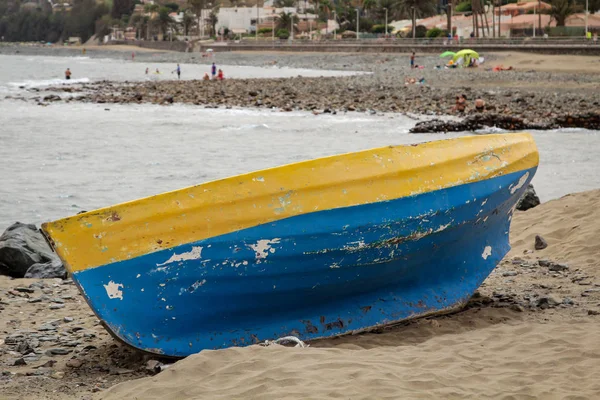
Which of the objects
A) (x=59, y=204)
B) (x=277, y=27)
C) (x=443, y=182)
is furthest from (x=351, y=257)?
(x=277, y=27)

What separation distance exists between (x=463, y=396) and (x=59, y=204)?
949 centimetres

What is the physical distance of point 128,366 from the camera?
524 cm

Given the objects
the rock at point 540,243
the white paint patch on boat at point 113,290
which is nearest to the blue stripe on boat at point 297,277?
the white paint patch on boat at point 113,290

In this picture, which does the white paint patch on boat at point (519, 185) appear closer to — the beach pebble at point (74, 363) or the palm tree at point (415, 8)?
the beach pebble at point (74, 363)

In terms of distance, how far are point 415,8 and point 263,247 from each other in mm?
92380

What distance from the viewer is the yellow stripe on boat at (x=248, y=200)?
4.95m

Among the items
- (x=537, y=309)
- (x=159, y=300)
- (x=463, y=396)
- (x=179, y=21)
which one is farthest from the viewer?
(x=179, y=21)

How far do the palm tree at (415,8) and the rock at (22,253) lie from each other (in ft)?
279

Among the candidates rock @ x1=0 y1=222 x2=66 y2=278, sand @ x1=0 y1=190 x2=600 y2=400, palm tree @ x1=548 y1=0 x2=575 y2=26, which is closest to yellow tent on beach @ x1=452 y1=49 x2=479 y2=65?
palm tree @ x1=548 y1=0 x2=575 y2=26

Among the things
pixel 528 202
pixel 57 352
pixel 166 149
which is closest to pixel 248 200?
pixel 57 352

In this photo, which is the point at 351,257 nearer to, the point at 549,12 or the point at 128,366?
the point at 128,366

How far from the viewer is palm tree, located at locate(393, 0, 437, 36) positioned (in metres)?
93.5

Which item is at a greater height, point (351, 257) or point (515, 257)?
point (351, 257)

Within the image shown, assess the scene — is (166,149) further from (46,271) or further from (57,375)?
(57,375)
